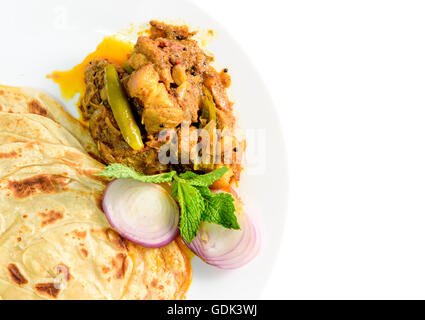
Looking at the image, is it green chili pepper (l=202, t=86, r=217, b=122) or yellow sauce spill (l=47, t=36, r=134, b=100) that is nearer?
green chili pepper (l=202, t=86, r=217, b=122)

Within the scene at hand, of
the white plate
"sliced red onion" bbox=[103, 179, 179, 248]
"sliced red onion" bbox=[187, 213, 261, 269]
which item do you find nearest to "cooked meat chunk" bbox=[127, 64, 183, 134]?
"sliced red onion" bbox=[103, 179, 179, 248]

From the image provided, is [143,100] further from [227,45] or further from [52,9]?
[52,9]

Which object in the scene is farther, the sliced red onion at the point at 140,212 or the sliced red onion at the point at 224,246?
the sliced red onion at the point at 224,246

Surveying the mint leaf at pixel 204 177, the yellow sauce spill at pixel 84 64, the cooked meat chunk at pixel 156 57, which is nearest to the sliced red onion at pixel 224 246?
the mint leaf at pixel 204 177

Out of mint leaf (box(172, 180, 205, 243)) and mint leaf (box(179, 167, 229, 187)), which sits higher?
mint leaf (box(179, 167, 229, 187))

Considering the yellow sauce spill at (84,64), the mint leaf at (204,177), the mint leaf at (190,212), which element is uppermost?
the yellow sauce spill at (84,64)

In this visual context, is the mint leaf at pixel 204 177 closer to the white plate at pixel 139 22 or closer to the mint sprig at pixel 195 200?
the mint sprig at pixel 195 200

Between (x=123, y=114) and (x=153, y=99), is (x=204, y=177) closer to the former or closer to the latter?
(x=153, y=99)

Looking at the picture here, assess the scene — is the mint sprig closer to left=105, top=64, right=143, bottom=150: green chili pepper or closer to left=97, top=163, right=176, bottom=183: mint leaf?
left=97, top=163, right=176, bottom=183: mint leaf
